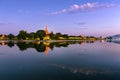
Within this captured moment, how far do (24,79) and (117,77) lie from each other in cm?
875

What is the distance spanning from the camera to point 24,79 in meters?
16.1

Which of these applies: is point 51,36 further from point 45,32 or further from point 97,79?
point 97,79

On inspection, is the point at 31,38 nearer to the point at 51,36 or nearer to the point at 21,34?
the point at 21,34

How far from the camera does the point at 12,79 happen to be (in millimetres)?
16156

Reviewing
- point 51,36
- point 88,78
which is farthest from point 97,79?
point 51,36

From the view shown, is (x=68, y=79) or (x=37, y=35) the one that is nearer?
(x=68, y=79)

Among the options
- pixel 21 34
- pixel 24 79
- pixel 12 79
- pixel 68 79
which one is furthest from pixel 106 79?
pixel 21 34

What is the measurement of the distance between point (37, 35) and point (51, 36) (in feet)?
83.1

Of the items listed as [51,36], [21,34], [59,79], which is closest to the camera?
[59,79]

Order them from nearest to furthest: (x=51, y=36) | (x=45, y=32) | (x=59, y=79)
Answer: (x=59, y=79)
(x=45, y=32)
(x=51, y=36)

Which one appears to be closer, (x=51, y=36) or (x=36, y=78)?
(x=36, y=78)

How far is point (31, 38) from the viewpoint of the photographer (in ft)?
591

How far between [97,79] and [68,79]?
2.61 m

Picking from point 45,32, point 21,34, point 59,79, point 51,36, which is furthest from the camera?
point 51,36
